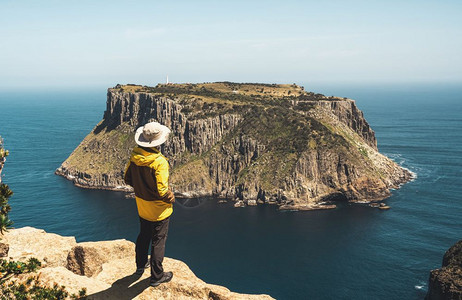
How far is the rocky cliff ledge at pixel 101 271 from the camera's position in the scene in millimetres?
12867

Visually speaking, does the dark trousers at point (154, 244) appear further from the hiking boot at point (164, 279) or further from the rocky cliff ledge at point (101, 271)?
the rocky cliff ledge at point (101, 271)

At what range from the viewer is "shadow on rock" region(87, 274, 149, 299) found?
12666 mm

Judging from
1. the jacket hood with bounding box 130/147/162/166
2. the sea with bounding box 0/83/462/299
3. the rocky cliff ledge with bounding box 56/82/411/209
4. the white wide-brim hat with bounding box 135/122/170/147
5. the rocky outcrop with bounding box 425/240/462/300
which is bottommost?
the sea with bounding box 0/83/462/299

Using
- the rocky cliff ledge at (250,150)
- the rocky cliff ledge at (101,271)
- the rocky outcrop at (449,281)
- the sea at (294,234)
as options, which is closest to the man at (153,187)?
the rocky cliff ledge at (101,271)

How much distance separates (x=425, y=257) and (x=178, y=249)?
206ft

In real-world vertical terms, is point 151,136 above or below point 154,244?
above

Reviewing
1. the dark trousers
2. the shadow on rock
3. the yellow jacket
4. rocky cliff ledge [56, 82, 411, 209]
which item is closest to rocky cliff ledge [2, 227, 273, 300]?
the shadow on rock

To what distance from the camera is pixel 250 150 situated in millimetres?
150125

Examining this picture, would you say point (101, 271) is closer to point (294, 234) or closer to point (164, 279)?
point (164, 279)

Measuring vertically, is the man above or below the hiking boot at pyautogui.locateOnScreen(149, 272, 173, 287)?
above

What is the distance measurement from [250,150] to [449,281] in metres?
94.5

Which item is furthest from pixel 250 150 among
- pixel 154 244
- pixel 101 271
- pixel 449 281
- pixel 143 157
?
pixel 143 157

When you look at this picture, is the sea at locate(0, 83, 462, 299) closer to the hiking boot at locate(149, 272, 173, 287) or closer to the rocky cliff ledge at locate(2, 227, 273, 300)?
the rocky cliff ledge at locate(2, 227, 273, 300)

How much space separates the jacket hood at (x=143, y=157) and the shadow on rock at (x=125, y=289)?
4.77m
